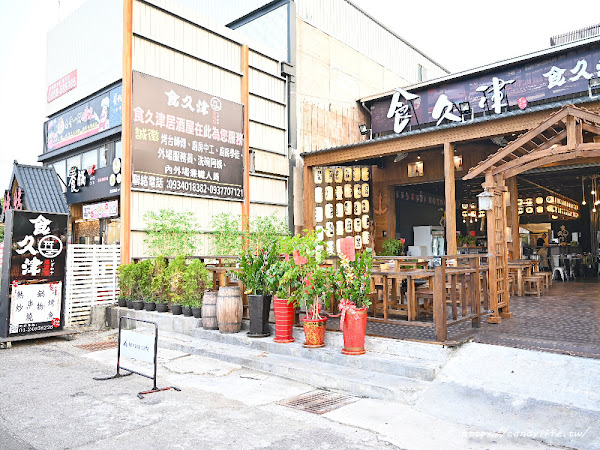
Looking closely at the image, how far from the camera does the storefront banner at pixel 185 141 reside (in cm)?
1140

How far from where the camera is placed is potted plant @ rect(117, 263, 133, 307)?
9.90 metres

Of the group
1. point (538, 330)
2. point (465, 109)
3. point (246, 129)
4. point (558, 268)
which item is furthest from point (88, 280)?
point (558, 268)

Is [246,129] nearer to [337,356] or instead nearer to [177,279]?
[177,279]

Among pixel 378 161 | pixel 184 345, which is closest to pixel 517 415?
pixel 184 345

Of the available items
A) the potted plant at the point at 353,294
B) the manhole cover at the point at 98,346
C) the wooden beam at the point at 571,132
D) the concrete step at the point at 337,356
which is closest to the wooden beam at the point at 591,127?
the wooden beam at the point at 571,132

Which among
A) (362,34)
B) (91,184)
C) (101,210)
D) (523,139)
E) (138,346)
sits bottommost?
(138,346)

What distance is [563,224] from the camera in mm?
22250

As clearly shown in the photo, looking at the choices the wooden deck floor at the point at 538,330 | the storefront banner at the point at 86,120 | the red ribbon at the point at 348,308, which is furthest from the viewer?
the storefront banner at the point at 86,120

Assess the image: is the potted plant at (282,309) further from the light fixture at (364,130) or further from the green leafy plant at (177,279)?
the light fixture at (364,130)

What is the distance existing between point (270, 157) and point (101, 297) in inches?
271

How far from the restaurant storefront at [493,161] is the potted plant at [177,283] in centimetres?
469

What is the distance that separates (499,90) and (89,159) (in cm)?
1215

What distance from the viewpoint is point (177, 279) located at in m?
8.65

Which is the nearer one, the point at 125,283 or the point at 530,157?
the point at 530,157
